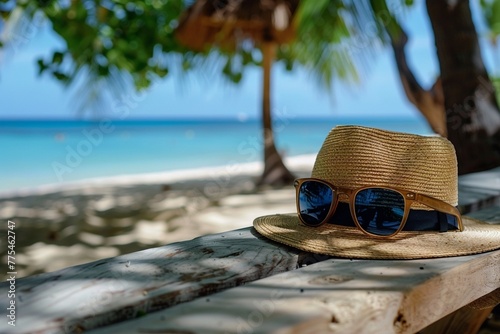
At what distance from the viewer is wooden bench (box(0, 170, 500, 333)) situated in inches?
29.0

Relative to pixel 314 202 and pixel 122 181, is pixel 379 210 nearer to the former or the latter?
pixel 314 202

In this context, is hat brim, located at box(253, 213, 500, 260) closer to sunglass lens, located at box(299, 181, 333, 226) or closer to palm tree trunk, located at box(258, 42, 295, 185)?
sunglass lens, located at box(299, 181, 333, 226)

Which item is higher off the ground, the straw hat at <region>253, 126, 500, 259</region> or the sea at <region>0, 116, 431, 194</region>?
the straw hat at <region>253, 126, 500, 259</region>

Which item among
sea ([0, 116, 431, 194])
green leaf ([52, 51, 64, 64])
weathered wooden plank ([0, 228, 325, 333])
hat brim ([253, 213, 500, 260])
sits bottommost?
sea ([0, 116, 431, 194])

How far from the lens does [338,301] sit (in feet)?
2.60

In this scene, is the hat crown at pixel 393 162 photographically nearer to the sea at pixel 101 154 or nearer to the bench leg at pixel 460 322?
the bench leg at pixel 460 322

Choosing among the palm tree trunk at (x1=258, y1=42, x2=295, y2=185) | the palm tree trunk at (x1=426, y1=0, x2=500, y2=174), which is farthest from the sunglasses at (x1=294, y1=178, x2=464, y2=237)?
the palm tree trunk at (x1=258, y1=42, x2=295, y2=185)

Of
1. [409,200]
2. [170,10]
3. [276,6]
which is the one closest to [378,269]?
[409,200]

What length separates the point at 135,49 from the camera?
363 cm

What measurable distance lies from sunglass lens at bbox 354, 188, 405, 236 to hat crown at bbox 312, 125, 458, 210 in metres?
0.03

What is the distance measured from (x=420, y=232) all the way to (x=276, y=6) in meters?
4.86

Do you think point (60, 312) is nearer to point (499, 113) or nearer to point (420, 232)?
point (420, 232)

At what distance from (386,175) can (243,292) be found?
521 mm

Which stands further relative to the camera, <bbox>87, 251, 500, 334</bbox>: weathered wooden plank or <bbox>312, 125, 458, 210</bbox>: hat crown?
<bbox>312, 125, 458, 210</bbox>: hat crown
